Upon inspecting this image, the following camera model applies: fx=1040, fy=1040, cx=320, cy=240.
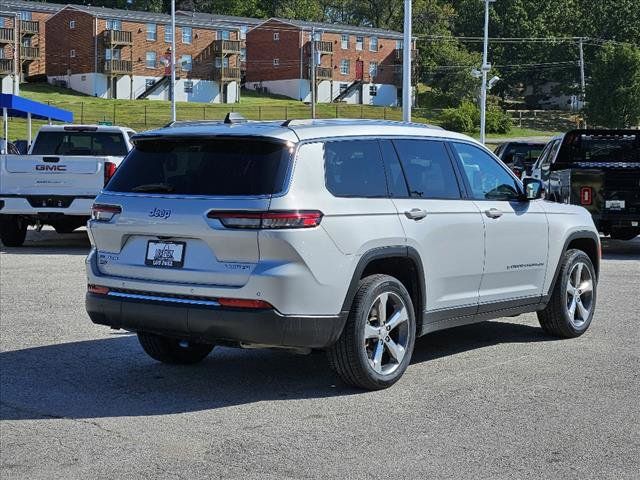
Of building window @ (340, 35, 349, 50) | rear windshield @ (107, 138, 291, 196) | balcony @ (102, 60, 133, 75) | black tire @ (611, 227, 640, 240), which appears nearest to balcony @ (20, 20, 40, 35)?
balcony @ (102, 60, 133, 75)

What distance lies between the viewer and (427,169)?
25.6ft

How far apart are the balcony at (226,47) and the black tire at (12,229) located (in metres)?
77.8

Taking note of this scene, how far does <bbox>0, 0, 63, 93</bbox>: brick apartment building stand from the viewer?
278ft

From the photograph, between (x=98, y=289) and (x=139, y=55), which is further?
(x=139, y=55)

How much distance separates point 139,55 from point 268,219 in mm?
86800

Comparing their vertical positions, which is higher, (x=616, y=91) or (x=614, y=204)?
(x=616, y=91)

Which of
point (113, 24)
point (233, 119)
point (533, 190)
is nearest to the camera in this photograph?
point (233, 119)

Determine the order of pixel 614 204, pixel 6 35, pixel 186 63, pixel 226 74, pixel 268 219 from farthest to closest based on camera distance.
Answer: pixel 186 63, pixel 226 74, pixel 6 35, pixel 614 204, pixel 268 219

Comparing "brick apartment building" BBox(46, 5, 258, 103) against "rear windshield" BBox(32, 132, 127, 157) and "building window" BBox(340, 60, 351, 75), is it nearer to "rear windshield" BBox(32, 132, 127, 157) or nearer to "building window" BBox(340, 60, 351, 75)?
"building window" BBox(340, 60, 351, 75)

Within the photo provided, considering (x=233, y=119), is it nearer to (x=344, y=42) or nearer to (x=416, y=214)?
(x=416, y=214)

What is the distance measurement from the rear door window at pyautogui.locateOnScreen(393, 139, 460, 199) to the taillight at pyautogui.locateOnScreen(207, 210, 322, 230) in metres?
1.25

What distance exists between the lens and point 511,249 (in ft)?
27.5

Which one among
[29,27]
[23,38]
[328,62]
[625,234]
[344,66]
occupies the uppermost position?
[29,27]

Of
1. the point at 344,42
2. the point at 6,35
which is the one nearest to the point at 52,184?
the point at 6,35
